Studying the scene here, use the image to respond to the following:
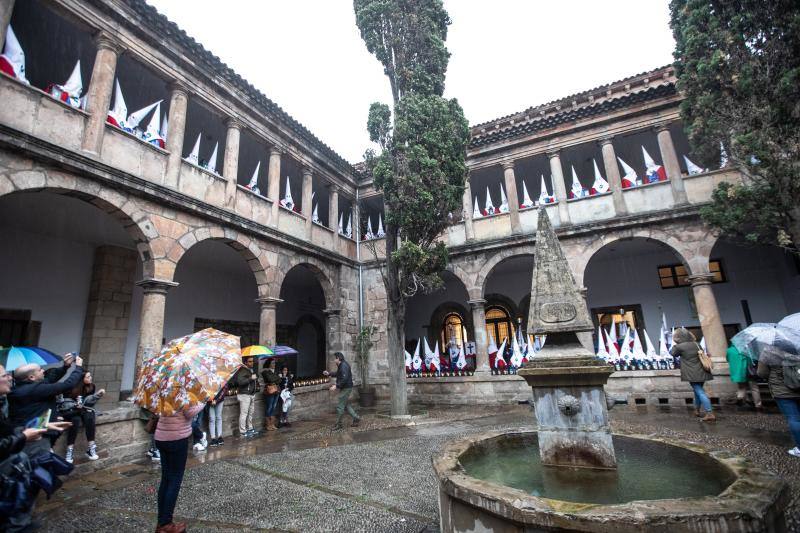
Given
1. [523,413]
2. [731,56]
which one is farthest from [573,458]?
[731,56]

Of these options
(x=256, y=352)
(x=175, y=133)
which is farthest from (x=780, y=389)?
(x=175, y=133)

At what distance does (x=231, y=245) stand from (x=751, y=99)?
36.8 ft

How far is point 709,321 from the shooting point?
9.27 m

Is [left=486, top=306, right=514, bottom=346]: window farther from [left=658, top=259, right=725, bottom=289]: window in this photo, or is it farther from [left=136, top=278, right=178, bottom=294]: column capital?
[left=136, top=278, right=178, bottom=294]: column capital

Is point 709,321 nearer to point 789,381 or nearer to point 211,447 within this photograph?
point 789,381

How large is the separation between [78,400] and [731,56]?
12.9 metres

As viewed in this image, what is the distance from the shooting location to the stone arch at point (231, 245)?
25.5ft

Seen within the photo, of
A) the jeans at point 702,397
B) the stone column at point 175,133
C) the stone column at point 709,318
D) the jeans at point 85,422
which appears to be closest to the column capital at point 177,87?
the stone column at point 175,133

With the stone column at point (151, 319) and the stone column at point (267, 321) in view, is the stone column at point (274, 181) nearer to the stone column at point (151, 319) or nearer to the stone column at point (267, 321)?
the stone column at point (267, 321)

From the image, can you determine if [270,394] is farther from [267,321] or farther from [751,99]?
[751,99]

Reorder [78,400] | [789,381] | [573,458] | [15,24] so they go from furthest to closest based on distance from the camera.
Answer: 1. [15,24]
2. [78,400]
3. [789,381]
4. [573,458]

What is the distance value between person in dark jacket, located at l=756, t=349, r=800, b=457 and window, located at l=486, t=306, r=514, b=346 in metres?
9.26

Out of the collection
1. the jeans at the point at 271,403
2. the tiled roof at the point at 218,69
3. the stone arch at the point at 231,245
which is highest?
the tiled roof at the point at 218,69

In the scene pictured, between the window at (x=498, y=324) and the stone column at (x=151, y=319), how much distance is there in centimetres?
1049
